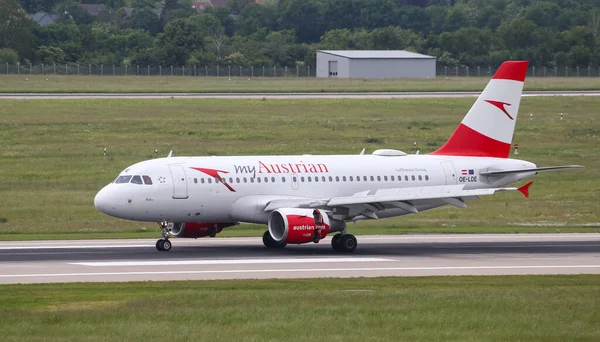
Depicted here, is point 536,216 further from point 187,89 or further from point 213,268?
point 187,89

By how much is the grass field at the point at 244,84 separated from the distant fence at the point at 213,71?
16.6 ft

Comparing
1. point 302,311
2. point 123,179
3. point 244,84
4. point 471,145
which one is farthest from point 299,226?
point 244,84

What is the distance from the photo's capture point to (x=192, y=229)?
43.2m

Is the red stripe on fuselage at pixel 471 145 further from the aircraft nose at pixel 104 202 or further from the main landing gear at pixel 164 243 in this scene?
the aircraft nose at pixel 104 202

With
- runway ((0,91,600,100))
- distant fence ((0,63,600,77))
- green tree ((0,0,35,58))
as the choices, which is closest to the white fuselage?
runway ((0,91,600,100))

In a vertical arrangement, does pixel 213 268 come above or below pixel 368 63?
below

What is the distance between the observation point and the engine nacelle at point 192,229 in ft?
141

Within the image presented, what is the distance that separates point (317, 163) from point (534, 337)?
21.5 meters

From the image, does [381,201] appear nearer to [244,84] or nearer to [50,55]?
[244,84]

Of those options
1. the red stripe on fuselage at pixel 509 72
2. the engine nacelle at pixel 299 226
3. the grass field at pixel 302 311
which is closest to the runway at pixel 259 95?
the red stripe on fuselage at pixel 509 72

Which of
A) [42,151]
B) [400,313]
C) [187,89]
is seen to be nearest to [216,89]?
[187,89]

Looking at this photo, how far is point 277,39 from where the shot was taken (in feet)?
559

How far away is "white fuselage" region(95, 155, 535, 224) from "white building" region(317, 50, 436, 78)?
307 ft

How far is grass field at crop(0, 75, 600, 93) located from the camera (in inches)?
4409
